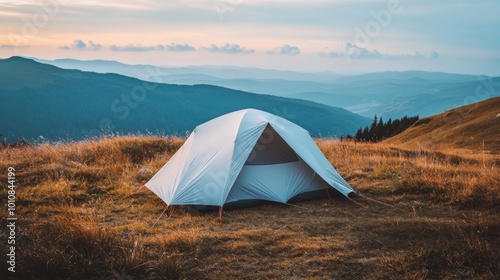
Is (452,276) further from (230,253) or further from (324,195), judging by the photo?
(324,195)

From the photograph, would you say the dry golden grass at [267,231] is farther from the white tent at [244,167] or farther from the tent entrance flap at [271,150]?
the tent entrance flap at [271,150]

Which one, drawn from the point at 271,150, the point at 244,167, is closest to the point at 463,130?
the point at 271,150

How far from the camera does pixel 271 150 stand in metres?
9.52

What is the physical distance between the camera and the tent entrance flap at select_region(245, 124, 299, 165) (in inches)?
368

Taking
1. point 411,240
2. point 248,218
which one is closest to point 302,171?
point 248,218

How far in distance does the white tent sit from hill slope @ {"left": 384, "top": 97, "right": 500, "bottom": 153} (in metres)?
11.9

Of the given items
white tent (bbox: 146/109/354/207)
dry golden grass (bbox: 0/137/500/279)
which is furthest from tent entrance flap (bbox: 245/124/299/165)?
dry golden grass (bbox: 0/137/500/279)

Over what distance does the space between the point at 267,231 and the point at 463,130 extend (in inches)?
1235

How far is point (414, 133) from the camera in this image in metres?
41.9

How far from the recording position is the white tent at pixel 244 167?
8547 millimetres

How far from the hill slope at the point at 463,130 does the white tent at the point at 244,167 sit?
11899 mm

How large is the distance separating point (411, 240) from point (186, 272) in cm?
352

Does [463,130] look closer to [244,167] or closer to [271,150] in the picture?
[271,150]

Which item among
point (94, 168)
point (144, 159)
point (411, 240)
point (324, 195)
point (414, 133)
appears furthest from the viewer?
point (414, 133)
